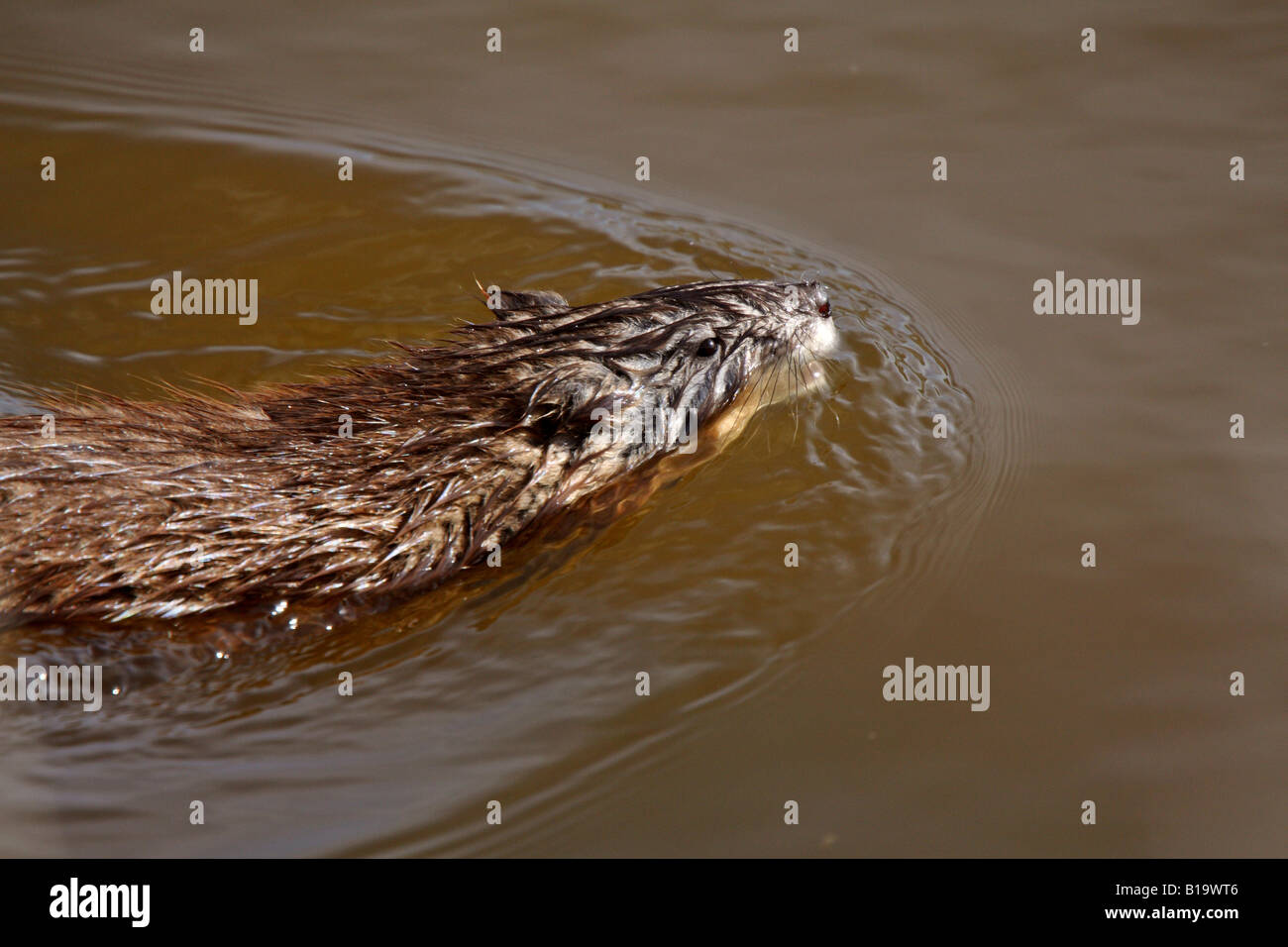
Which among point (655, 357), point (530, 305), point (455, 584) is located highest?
point (530, 305)

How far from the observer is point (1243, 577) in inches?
187

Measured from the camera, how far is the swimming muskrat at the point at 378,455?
4176 millimetres

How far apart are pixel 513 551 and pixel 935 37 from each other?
5.09 metres

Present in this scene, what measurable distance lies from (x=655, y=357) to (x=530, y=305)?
74cm

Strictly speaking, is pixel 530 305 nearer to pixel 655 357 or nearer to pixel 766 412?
pixel 655 357

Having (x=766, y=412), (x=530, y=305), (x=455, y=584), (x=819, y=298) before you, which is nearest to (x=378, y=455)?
(x=455, y=584)

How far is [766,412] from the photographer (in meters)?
5.69

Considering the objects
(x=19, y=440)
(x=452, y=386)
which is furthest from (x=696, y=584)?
(x=19, y=440)

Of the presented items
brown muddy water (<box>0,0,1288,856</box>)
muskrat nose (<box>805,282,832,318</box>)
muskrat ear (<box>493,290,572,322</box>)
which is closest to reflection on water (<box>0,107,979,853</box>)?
brown muddy water (<box>0,0,1288,856</box>)

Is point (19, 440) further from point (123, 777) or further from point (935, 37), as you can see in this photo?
point (935, 37)

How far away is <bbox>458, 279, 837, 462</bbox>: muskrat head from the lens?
4.96 m

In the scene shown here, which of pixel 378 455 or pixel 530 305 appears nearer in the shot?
pixel 378 455

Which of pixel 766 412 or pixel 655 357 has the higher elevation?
pixel 655 357

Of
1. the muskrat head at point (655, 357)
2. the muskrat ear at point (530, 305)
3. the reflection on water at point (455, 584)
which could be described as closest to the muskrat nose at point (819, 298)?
the muskrat head at point (655, 357)
